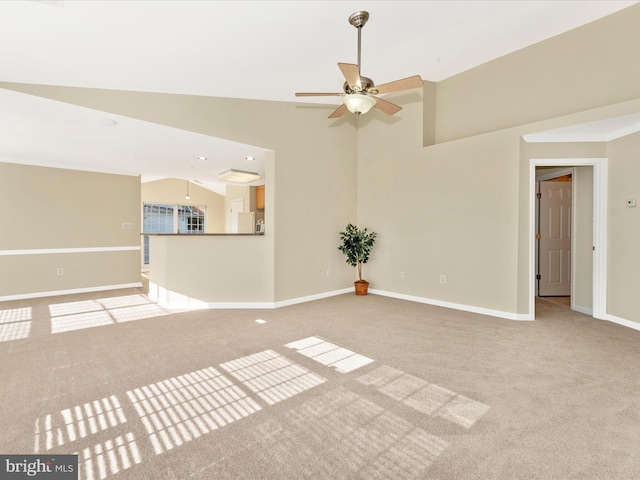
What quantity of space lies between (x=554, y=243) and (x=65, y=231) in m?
9.09

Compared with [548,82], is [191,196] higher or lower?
lower

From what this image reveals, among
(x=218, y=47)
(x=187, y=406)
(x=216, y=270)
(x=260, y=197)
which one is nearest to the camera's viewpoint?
(x=187, y=406)

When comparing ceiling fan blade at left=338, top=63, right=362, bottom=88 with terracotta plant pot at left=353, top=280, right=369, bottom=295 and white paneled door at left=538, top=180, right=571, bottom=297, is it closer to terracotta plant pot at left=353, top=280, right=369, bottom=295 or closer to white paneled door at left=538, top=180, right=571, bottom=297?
terracotta plant pot at left=353, top=280, right=369, bottom=295

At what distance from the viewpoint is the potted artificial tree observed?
5.48 m

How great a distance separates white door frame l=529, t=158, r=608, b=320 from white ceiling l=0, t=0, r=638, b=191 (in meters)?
1.59

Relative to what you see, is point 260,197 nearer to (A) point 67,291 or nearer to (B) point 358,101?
(A) point 67,291

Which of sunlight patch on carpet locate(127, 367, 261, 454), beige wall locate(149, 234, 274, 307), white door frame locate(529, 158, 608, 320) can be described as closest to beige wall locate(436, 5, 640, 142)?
white door frame locate(529, 158, 608, 320)

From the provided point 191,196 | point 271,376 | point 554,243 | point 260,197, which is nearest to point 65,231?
point 191,196

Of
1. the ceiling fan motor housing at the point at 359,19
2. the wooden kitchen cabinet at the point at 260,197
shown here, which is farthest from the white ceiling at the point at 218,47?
the wooden kitchen cabinet at the point at 260,197

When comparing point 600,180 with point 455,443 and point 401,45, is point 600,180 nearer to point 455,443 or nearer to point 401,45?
point 401,45

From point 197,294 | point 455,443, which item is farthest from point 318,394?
point 197,294

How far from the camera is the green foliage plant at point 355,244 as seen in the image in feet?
18.0

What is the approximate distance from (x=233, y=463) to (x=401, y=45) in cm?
407

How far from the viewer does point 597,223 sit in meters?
4.06
